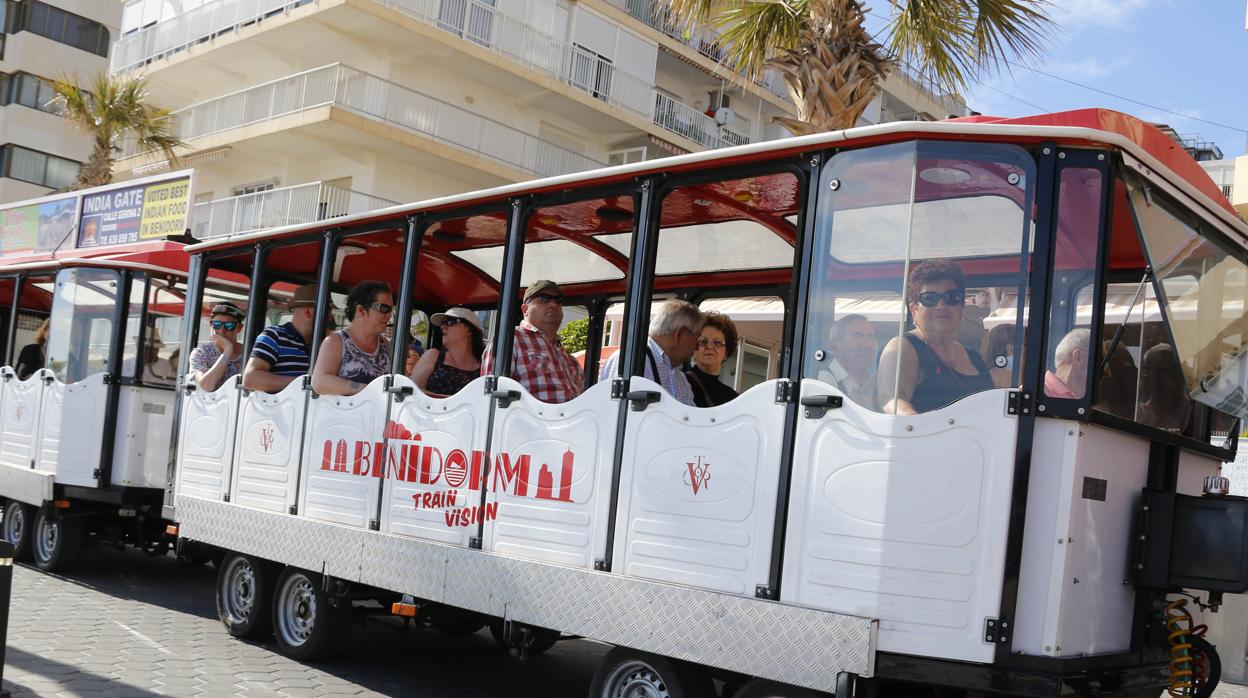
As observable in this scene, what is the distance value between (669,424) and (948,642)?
163cm

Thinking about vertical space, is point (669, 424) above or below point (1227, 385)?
below

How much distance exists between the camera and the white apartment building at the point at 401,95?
25.9 m

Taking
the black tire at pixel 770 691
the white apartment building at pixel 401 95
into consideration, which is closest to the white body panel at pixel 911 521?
the black tire at pixel 770 691

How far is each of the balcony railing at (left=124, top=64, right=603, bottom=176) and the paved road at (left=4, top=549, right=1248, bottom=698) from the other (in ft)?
55.1

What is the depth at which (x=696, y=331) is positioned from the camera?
21.6 feet

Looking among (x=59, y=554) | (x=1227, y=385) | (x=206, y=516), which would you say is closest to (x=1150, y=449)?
(x=1227, y=385)

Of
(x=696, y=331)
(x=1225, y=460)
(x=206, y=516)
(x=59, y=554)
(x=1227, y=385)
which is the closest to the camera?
(x=1227, y=385)

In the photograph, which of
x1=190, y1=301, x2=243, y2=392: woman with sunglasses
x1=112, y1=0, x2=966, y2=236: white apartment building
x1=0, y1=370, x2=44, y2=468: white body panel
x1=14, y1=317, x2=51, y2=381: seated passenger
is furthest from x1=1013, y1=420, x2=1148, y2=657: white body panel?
x1=112, y1=0, x2=966, y2=236: white apartment building

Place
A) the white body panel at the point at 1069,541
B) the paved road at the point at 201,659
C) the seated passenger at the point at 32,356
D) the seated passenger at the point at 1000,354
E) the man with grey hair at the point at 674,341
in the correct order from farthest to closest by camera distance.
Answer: the seated passenger at the point at 32,356
the paved road at the point at 201,659
the man with grey hair at the point at 674,341
the seated passenger at the point at 1000,354
the white body panel at the point at 1069,541

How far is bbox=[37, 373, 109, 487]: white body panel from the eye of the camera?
10.4m

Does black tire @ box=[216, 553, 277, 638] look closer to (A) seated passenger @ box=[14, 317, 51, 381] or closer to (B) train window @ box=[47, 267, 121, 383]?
(B) train window @ box=[47, 267, 121, 383]

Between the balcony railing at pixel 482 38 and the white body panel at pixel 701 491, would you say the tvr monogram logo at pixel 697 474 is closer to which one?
the white body panel at pixel 701 491

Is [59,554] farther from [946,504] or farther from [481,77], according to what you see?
[481,77]

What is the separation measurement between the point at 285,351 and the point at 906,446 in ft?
17.1
